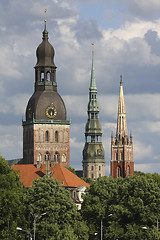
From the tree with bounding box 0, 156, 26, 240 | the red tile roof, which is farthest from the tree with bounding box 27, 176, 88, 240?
the red tile roof

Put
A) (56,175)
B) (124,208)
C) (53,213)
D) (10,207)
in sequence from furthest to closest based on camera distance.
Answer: (56,175) < (124,208) < (53,213) < (10,207)

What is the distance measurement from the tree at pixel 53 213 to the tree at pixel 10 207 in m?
2.27

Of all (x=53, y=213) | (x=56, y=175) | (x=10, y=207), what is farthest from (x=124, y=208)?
(x=56, y=175)

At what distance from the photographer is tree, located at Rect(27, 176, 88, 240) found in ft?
428

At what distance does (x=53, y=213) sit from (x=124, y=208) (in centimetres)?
1215

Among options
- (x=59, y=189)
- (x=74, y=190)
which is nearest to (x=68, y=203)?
(x=59, y=189)

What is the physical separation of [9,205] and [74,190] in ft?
164

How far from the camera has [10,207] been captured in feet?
424

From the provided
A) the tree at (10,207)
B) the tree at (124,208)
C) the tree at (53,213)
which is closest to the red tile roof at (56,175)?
the tree at (124,208)

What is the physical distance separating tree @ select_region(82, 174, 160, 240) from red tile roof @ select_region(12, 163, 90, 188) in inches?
1281

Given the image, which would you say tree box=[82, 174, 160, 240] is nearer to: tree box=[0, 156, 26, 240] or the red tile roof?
tree box=[0, 156, 26, 240]

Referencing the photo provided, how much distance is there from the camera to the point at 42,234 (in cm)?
12988

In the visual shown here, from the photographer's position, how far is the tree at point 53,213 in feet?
428

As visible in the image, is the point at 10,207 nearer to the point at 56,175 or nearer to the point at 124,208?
the point at 124,208
